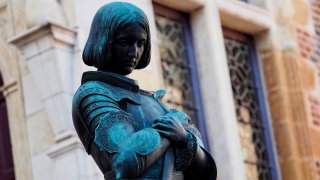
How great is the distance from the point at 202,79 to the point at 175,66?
0.91 feet

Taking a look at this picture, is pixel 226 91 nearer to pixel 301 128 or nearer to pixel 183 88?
pixel 183 88

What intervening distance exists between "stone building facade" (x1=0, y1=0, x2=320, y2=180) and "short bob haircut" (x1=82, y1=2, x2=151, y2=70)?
4768 mm

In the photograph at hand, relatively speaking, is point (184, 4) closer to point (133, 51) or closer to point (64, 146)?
point (64, 146)

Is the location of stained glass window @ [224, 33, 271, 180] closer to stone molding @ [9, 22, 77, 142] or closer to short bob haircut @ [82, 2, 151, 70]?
stone molding @ [9, 22, 77, 142]

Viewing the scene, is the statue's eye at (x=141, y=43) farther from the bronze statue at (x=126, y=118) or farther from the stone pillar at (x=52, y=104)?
the stone pillar at (x=52, y=104)

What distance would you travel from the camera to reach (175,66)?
10.7 meters

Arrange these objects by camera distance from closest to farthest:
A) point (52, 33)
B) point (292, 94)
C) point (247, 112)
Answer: point (52, 33)
point (247, 112)
point (292, 94)

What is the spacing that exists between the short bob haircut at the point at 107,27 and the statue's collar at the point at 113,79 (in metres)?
0.04

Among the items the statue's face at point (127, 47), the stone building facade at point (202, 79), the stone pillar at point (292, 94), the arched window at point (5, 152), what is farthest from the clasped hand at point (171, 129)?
the stone pillar at point (292, 94)

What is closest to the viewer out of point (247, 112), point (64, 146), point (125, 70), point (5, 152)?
point (125, 70)

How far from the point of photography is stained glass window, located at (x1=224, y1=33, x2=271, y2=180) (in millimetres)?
11133

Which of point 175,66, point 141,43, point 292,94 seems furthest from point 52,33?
point 141,43

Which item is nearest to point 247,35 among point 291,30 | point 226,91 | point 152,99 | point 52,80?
point 291,30

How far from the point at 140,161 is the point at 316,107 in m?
8.18
